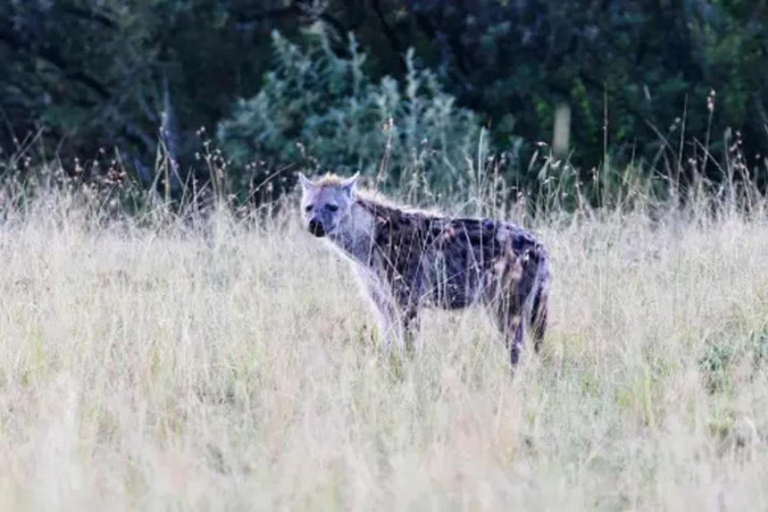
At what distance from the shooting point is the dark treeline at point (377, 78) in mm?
16469

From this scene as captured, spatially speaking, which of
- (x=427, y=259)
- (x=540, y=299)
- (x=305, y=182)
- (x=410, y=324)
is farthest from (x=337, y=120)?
(x=540, y=299)

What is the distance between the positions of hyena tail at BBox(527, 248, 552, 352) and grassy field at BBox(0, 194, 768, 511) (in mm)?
101

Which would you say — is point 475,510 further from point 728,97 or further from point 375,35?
point 375,35

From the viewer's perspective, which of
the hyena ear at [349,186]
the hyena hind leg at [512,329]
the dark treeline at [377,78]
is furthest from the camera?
the dark treeline at [377,78]

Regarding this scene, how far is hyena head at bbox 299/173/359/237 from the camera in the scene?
841 cm

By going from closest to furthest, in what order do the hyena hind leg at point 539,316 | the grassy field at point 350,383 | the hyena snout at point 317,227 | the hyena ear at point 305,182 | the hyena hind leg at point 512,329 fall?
1. the grassy field at point 350,383
2. the hyena hind leg at point 512,329
3. the hyena hind leg at point 539,316
4. the hyena snout at point 317,227
5. the hyena ear at point 305,182

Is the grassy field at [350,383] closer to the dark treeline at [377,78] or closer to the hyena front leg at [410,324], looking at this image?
the hyena front leg at [410,324]

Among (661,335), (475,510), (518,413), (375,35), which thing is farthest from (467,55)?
(475,510)

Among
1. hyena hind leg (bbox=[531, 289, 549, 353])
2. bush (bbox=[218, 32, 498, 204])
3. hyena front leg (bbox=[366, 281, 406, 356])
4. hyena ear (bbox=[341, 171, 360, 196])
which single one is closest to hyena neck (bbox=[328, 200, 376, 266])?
hyena ear (bbox=[341, 171, 360, 196])

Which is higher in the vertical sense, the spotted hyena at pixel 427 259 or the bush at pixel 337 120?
the spotted hyena at pixel 427 259

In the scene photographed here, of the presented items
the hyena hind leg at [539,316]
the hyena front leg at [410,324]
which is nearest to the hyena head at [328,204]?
the hyena front leg at [410,324]

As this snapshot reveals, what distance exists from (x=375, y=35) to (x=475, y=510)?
542 inches

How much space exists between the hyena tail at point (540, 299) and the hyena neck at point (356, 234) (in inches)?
40.2

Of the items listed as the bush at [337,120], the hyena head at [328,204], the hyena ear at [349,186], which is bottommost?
the bush at [337,120]
